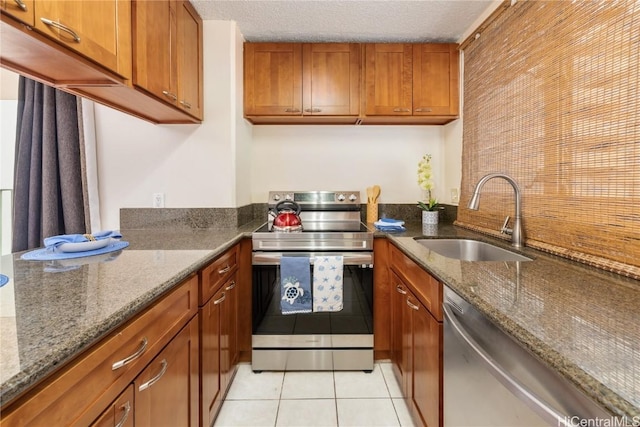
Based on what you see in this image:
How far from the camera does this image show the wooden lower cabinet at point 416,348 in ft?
4.05

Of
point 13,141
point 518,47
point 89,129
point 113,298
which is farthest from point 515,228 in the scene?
point 13,141

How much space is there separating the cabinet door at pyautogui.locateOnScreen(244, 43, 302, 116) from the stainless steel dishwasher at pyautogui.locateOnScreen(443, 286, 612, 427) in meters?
1.83

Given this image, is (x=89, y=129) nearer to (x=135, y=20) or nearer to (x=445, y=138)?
(x=135, y=20)

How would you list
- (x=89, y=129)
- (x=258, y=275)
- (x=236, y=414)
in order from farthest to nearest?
1. (x=89, y=129)
2. (x=258, y=275)
3. (x=236, y=414)

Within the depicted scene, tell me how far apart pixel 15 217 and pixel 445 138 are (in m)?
3.13

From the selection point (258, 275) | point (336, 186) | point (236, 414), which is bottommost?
point (236, 414)

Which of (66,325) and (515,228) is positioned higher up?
(515,228)

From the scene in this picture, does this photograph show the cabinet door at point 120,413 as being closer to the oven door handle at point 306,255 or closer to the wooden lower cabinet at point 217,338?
the wooden lower cabinet at point 217,338

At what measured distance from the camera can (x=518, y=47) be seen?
1.62 m

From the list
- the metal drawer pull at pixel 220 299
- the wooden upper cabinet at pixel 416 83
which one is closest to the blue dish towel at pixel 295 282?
the metal drawer pull at pixel 220 299

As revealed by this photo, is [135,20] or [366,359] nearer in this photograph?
[135,20]

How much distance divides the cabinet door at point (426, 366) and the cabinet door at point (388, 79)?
146 centimetres

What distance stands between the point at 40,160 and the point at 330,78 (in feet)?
6.61

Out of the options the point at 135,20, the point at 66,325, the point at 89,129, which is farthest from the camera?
the point at 89,129
